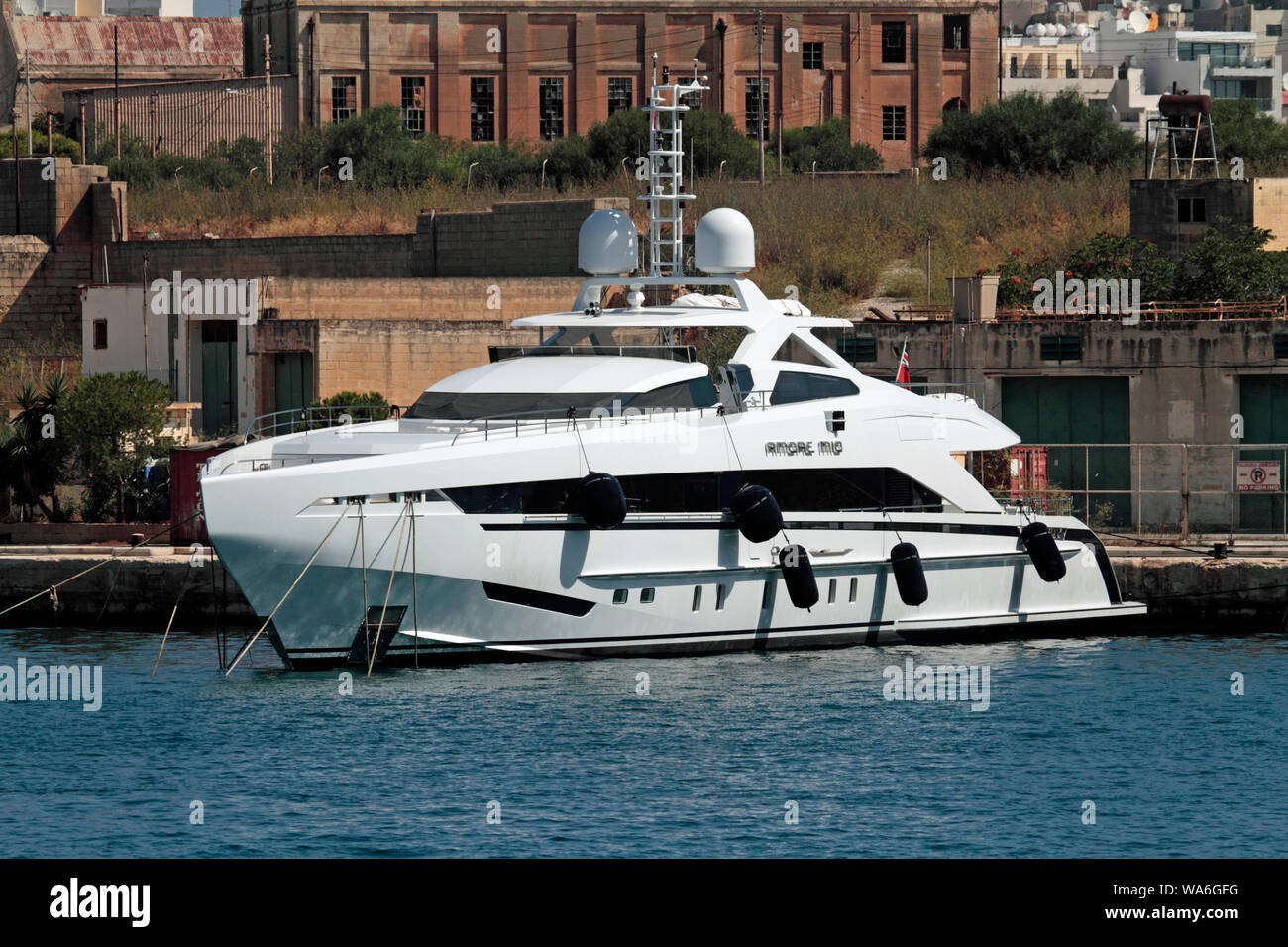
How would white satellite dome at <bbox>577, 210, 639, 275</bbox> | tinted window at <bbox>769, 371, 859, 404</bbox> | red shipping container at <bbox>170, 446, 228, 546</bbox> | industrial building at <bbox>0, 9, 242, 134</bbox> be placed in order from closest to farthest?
1. tinted window at <bbox>769, 371, 859, 404</bbox>
2. white satellite dome at <bbox>577, 210, 639, 275</bbox>
3. red shipping container at <bbox>170, 446, 228, 546</bbox>
4. industrial building at <bbox>0, 9, 242, 134</bbox>

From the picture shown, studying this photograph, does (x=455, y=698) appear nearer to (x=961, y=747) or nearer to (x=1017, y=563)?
(x=961, y=747)

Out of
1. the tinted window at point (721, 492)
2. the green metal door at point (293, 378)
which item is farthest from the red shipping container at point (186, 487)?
the tinted window at point (721, 492)

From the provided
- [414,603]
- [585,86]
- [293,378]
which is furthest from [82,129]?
[414,603]

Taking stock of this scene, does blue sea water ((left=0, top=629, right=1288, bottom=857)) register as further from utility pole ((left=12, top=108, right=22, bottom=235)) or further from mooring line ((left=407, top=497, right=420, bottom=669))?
utility pole ((left=12, top=108, right=22, bottom=235))

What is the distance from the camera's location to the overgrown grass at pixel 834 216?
143 ft

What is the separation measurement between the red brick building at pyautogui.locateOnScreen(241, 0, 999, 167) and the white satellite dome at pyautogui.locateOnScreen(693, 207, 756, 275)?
46609 millimetres

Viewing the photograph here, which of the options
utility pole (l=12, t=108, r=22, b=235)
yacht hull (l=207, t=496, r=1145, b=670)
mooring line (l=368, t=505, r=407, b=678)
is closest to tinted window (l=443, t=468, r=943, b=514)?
yacht hull (l=207, t=496, r=1145, b=670)

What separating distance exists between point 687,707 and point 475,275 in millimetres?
22620

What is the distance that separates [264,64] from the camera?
77062 millimetres

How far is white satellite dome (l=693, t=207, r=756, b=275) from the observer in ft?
90.0

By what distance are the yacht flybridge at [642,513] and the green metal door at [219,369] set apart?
14.0 meters

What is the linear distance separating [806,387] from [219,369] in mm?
17716

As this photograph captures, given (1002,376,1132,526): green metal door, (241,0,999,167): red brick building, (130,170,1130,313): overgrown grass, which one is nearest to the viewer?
(1002,376,1132,526): green metal door

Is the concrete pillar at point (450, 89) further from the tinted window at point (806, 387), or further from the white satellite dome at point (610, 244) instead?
the tinted window at point (806, 387)
